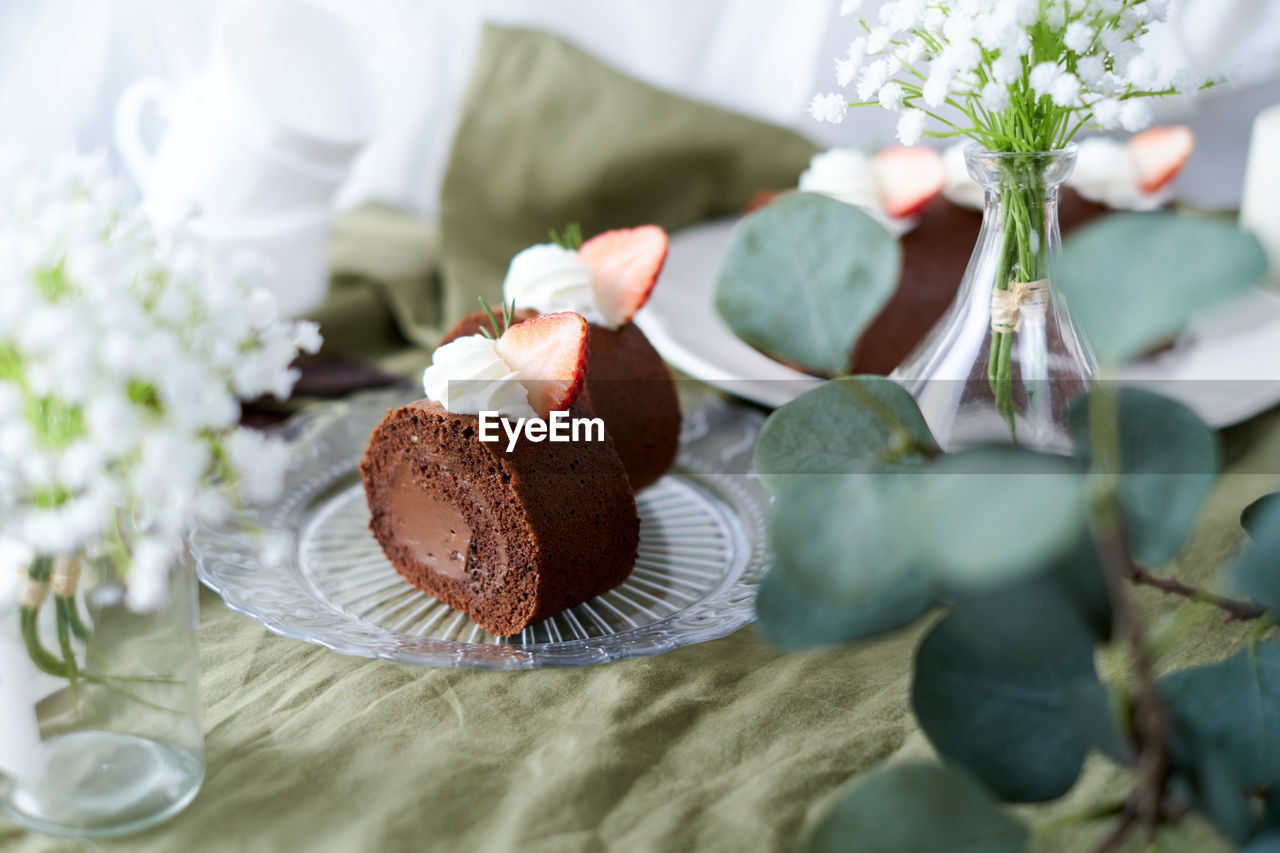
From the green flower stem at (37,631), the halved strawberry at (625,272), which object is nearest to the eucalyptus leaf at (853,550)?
the green flower stem at (37,631)

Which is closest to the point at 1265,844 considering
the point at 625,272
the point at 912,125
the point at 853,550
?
the point at 853,550

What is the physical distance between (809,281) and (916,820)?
1.35ft

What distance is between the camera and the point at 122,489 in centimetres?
63

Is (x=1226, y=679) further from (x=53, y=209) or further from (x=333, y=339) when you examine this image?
(x=333, y=339)

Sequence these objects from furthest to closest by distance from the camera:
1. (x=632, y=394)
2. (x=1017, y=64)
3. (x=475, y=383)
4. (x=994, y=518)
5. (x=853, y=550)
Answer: (x=632, y=394) < (x=475, y=383) < (x=1017, y=64) < (x=853, y=550) < (x=994, y=518)

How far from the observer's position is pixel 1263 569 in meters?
0.59

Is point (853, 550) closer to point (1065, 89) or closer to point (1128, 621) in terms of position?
point (1128, 621)

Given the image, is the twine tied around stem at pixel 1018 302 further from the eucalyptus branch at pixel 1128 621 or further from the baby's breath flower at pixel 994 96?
the eucalyptus branch at pixel 1128 621

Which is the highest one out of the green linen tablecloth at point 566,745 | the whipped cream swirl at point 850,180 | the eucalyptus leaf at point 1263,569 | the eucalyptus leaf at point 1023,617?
the whipped cream swirl at point 850,180

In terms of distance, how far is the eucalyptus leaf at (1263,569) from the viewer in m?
0.59

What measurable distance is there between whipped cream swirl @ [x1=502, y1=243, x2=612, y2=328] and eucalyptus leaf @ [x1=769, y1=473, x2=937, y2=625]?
534 millimetres

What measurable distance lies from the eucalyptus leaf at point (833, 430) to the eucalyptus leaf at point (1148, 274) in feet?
0.54

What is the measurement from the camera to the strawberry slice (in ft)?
4.95

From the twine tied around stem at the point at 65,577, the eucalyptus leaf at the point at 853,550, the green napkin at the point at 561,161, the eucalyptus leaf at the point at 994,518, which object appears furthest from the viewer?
the green napkin at the point at 561,161
